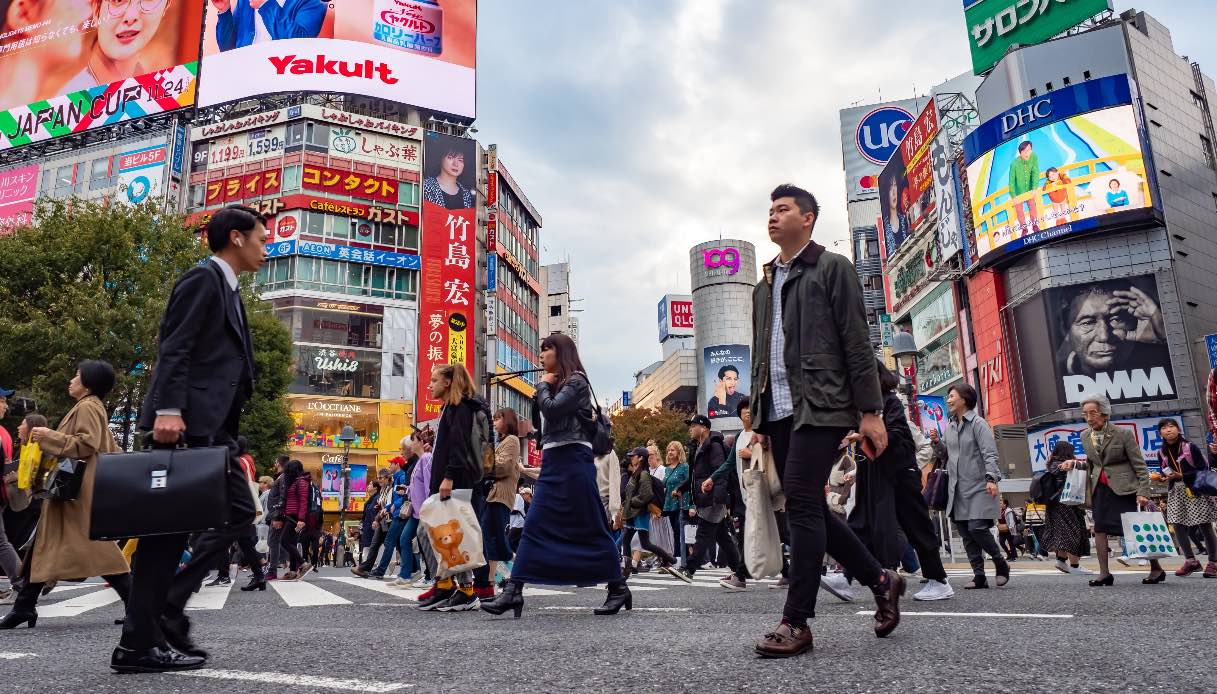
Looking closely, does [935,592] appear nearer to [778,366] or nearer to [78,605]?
[778,366]

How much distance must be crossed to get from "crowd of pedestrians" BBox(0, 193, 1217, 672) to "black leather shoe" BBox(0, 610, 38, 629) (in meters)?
0.02

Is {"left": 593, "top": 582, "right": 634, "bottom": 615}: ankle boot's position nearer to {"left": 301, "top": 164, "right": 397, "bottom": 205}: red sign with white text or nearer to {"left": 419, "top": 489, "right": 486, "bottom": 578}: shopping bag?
{"left": 419, "top": 489, "right": 486, "bottom": 578}: shopping bag

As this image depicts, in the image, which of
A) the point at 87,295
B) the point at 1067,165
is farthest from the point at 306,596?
the point at 1067,165

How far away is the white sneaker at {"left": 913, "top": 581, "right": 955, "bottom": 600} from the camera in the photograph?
582cm

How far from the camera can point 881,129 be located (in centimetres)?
6431

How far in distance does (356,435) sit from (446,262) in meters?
9.55

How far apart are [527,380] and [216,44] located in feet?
85.9

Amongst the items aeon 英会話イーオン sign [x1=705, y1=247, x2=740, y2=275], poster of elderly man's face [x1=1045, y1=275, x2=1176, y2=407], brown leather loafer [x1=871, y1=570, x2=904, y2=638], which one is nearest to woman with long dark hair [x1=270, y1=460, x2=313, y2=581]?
brown leather loafer [x1=871, y1=570, x2=904, y2=638]

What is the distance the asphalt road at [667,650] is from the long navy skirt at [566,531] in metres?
0.27

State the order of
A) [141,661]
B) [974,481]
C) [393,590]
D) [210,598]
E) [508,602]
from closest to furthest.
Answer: [141,661]
[508,602]
[974,481]
[210,598]
[393,590]

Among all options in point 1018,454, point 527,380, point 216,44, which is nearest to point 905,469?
point 1018,454

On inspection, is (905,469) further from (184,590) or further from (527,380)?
(527,380)

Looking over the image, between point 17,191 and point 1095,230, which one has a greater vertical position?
point 17,191

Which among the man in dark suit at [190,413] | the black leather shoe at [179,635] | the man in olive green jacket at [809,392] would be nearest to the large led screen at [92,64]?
the man in dark suit at [190,413]
